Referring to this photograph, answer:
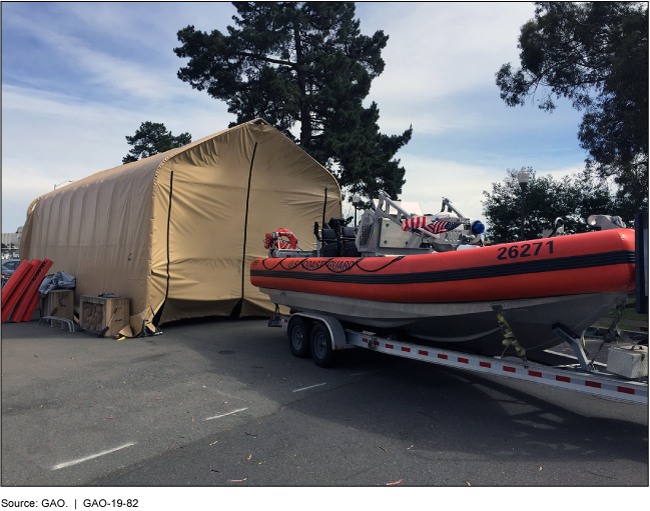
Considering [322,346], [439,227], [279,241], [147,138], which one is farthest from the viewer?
[147,138]

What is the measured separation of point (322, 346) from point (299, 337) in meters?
0.61

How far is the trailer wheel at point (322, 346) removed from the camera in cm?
646

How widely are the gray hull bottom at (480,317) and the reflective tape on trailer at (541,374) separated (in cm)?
36

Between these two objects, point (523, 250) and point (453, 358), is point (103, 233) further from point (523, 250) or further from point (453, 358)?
point (523, 250)

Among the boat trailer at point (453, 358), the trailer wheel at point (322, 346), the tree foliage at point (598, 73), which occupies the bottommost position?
the trailer wheel at point (322, 346)

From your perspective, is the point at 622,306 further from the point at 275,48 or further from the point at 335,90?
the point at 275,48

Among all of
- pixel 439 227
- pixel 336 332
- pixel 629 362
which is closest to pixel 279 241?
pixel 336 332

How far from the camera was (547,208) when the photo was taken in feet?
50.5

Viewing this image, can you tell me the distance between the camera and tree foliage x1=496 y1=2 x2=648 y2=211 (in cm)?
1362

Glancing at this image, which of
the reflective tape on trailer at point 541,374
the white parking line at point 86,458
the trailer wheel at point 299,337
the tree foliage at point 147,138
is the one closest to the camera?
the white parking line at point 86,458

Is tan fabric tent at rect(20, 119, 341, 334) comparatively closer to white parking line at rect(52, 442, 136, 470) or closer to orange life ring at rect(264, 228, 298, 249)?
orange life ring at rect(264, 228, 298, 249)

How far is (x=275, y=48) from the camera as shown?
776 inches

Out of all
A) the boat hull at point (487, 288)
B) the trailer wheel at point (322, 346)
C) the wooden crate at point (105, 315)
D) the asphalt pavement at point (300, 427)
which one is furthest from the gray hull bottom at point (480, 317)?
the wooden crate at point (105, 315)

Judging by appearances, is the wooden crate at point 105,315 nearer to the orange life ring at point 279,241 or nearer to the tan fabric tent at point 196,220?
the tan fabric tent at point 196,220
